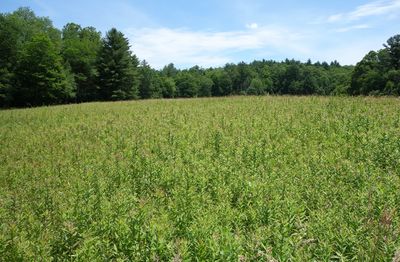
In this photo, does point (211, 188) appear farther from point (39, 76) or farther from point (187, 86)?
point (187, 86)

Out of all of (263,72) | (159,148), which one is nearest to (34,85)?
(159,148)

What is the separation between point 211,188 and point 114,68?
5128 cm

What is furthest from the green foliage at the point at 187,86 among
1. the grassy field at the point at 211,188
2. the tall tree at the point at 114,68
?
the grassy field at the point at 211,188

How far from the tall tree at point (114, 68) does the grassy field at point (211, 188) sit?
131 feet

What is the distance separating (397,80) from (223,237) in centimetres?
5705

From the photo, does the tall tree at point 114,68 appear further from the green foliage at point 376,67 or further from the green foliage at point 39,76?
the green foliage at point 376,67

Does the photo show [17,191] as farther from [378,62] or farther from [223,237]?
[378,62]

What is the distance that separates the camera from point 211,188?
26.7 feet

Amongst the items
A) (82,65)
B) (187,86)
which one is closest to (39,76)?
(82,65)

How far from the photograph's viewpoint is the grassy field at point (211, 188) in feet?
16.9

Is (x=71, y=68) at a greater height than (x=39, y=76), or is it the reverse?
(x=71, y=68)

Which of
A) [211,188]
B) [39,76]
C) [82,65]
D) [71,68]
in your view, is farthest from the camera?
[82,65]

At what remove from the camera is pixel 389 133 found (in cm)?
1080

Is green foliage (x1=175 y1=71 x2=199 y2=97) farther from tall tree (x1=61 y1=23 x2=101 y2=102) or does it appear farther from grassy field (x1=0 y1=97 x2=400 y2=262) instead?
grassy field (x1=0 y1=97 x2=400 y2=262)
